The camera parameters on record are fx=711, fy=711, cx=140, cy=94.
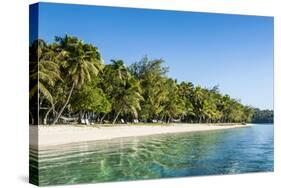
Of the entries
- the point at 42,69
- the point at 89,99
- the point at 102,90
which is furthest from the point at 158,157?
the point at 42,69

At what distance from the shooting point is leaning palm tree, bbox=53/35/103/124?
47.3ft

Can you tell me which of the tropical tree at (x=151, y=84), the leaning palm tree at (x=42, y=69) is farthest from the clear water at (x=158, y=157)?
the leaning palm tree at (x=42, y=69)

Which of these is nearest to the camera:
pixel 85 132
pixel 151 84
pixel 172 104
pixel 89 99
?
pixel 85 132

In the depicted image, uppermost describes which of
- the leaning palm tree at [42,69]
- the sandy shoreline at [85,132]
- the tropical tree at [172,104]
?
the leaning palm tree at [42,69]

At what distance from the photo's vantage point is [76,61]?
15039 mm

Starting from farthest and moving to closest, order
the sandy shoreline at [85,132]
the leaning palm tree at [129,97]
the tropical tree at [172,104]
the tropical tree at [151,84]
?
the tropical tree at [172,104]
the leaning palm tree at [129,97]
the tropical tree at [151,84]
the sandy shoreline at [85,132]

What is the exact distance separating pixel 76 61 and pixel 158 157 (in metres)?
2.70

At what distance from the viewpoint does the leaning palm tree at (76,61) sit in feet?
47.3

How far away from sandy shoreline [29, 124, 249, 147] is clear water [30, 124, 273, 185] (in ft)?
0.43

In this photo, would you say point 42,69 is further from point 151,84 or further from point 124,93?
point 151,84

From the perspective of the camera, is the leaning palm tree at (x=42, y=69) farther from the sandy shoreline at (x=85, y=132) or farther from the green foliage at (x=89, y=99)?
the green foliage at (x=89, y=99)

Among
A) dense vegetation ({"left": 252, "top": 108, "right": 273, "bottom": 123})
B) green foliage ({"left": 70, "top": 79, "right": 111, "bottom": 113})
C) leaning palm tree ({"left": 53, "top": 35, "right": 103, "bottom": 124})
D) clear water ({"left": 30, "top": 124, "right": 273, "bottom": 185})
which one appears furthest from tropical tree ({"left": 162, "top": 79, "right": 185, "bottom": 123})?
leaning palm tree ({"left": 53, "top": 35, "right": 103, "bottom": 124})

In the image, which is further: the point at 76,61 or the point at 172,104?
the point at 172,104

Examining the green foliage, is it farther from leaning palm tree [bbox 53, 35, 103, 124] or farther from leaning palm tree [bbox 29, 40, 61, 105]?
leaning palm tree [bbox 29, 40, 61, 105]
